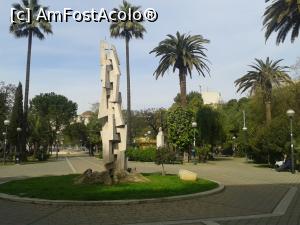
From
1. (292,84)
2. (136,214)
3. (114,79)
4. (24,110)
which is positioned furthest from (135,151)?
(136,214)

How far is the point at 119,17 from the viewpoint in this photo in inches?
2207

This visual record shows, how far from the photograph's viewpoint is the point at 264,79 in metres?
48.5

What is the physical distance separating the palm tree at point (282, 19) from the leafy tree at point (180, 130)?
776 inches

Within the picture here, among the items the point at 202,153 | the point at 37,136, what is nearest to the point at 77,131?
the point at 37,136

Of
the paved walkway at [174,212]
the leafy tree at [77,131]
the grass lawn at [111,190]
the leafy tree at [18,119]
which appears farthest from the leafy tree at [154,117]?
the paved walkway at [174,212]

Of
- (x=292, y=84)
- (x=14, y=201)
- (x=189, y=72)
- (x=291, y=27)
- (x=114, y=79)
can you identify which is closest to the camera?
(x=14, y=201)

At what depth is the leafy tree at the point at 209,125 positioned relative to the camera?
172ft

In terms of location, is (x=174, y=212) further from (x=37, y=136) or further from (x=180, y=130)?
(x=37, y=136)

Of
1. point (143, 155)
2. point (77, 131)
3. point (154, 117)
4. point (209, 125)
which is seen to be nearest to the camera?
point (143, 155)

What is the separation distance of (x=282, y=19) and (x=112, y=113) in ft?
49.3

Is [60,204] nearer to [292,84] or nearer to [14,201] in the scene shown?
[14,201]

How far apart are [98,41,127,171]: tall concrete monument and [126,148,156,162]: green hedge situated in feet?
83.0

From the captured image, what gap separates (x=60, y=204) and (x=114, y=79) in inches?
314

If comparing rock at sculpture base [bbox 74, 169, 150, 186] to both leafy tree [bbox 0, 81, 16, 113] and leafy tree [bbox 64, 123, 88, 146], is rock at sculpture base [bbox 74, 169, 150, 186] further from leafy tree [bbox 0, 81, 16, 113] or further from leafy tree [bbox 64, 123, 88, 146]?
leafy tree [bbox 64, 123, 88, 146]
